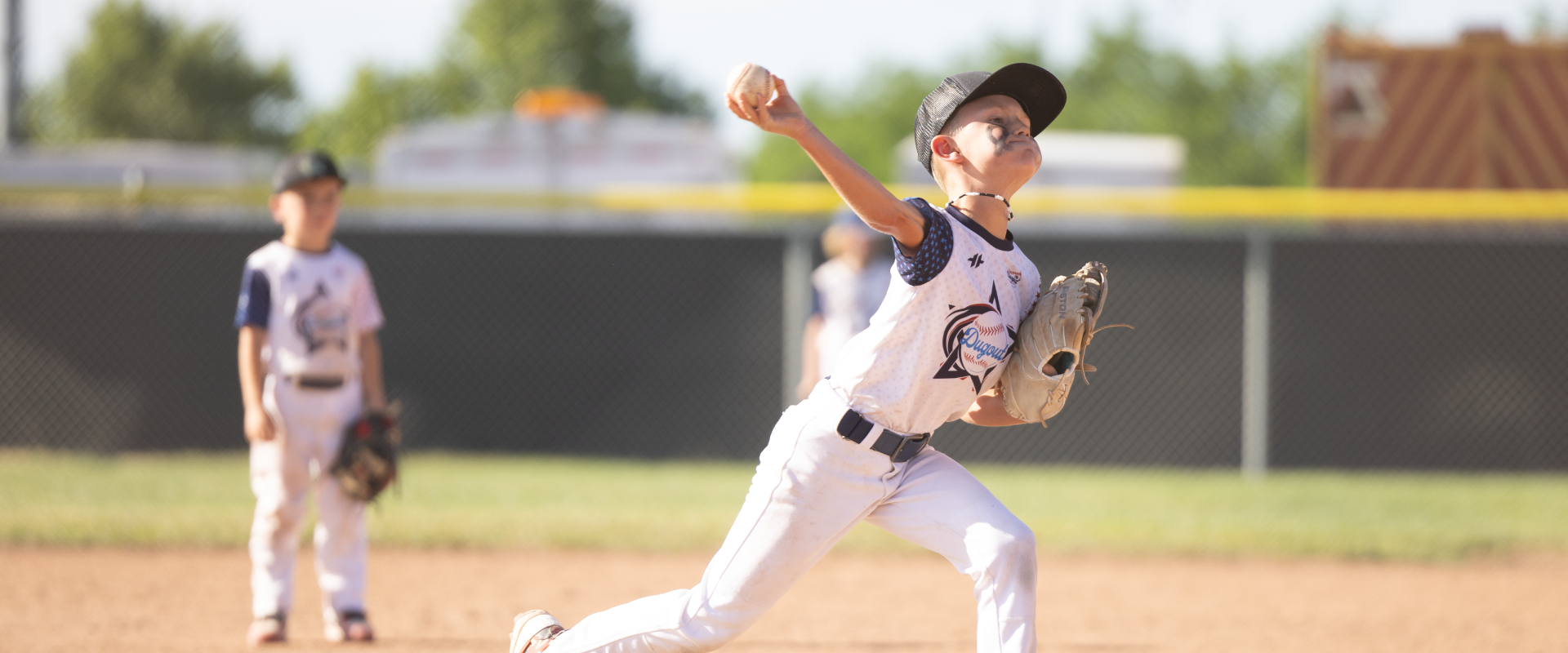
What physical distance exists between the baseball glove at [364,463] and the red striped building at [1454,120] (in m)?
9.57

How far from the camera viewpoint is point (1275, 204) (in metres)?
9.30

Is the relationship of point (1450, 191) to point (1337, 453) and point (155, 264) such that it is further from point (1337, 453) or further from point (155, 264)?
point (155, 264)

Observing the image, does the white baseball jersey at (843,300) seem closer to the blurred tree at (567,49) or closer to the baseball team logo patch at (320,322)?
the baseball team logo patch at (320,322)

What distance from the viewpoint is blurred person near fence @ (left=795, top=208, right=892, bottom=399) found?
24.4 ft

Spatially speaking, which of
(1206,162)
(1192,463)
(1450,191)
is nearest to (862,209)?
(1192,463)

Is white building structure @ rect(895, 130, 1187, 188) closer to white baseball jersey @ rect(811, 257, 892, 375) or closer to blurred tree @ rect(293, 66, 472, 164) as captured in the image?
white baseball jersey @ rect(811, 257, 892, 375)

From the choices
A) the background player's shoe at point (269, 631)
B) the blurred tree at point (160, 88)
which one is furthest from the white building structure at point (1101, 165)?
the blurred tree at point (160, 88)

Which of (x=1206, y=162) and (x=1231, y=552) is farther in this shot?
(x=1206, y=162)

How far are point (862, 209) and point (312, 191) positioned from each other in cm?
293

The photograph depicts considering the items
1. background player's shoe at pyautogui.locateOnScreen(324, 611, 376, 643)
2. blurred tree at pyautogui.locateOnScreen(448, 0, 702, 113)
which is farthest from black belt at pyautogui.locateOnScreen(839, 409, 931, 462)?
blurred tree at pyautogui.locateOnScreen(448, 0, 702, 113)

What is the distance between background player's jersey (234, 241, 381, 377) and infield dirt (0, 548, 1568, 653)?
3.38 ft

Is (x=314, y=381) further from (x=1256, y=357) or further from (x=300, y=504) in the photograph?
(x=1256, y=357)

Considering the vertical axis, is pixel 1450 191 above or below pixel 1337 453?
above

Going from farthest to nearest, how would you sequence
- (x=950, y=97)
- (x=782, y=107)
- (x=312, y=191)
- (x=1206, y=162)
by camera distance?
(x=1206, y=162) → (x=312, y=191) → (x=950, y=97) → (x=782, y=107)
